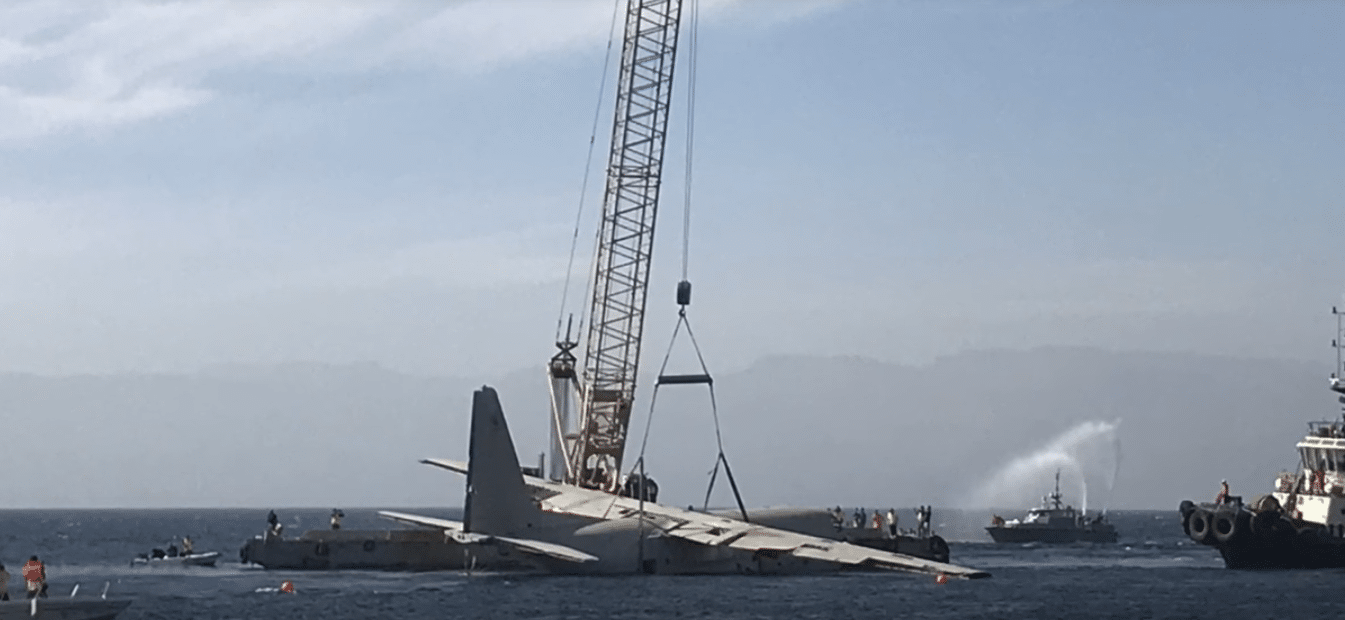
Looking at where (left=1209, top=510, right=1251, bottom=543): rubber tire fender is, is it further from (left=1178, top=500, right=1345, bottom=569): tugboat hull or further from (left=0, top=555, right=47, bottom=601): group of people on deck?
(left=0, top=555, right=47, bottom=601): group of people on deck

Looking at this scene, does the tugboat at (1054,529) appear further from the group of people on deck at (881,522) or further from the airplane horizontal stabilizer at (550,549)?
the airplane horizontal stabilizer at (550,549)

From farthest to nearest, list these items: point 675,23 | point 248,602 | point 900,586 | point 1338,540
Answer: point 675,23, point 1338,540, point 900,586, point 248,602

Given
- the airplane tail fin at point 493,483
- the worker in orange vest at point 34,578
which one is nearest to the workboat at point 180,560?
the airplane tail fin at point 493,483

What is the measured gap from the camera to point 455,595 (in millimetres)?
80625

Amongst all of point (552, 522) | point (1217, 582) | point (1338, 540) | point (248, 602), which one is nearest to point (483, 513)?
point (552, 522)

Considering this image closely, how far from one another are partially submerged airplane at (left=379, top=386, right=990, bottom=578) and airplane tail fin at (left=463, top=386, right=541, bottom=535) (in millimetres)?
49

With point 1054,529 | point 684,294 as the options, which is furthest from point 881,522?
point 1054,529

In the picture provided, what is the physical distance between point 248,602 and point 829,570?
108 ft

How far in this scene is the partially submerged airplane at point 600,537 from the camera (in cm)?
9069

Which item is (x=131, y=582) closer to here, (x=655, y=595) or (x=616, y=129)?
(x=655, y=595)

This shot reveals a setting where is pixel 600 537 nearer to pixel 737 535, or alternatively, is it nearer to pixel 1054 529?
pixel 737 535

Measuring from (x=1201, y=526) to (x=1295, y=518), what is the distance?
4.93 m

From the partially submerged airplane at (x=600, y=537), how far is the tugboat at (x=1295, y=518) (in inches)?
707

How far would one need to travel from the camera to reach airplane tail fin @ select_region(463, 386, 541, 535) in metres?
91.2
